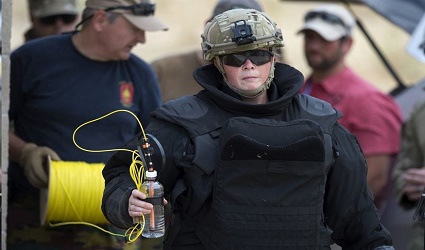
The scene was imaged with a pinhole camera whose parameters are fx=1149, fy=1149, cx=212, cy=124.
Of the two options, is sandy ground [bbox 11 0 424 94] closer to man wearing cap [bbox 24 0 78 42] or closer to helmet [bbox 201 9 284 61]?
man wearing cap [bbox 24 0 78 42]

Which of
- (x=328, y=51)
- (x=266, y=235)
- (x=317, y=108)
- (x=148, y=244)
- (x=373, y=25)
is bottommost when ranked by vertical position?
(x=373, y=25)

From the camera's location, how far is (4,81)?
17.2 ft

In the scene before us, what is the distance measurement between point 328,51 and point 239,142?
13.5 ft

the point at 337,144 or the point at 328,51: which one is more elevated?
the point at 337,144

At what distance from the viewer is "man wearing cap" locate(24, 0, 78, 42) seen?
26.5 feet

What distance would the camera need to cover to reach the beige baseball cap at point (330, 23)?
8391 mm

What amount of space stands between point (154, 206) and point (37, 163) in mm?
2187

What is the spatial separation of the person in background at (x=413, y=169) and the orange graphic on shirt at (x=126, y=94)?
1745mm

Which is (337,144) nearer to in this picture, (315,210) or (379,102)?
(315,210)

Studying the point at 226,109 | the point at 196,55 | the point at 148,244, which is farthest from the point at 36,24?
the point at 226,109

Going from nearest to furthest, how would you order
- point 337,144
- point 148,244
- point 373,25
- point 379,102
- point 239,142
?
point 239,142 → point 337,144 → point 148,244 → point 379,102 → point 373,25

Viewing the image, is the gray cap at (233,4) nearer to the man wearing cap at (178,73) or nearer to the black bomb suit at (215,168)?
the man wearing cap at (178,73)

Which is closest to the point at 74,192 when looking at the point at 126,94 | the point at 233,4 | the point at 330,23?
the point at 126,94

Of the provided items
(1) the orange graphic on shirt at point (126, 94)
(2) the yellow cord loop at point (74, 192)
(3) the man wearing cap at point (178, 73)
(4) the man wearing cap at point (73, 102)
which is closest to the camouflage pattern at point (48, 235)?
(4) the man wearing cap at point (73, 102)
